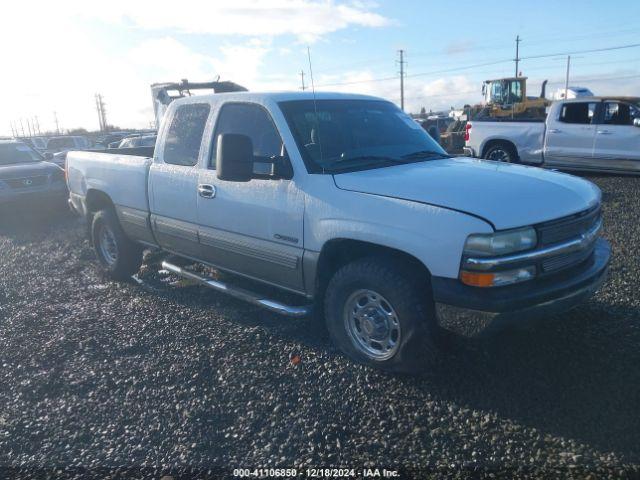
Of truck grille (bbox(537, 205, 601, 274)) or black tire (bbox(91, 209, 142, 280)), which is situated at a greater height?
truck grille (bbox(537, 205, 601, 274))

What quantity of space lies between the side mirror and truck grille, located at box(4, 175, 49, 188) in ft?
28.6

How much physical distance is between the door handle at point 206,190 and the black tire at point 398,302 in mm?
1399

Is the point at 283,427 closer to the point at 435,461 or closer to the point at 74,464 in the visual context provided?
the point at 435,461

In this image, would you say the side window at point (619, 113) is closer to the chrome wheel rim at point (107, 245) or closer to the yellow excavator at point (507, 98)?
the chrome wheel rim at point (107, 245)

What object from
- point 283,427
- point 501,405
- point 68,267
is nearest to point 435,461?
point 501,405

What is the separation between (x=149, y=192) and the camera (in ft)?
17.1

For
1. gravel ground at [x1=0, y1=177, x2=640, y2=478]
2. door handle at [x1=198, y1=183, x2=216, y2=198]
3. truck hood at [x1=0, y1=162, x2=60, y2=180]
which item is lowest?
gravel ground at [x1=0, y1=177, x2=640, y2=478]

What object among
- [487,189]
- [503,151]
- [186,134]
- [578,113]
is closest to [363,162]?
[487,189]

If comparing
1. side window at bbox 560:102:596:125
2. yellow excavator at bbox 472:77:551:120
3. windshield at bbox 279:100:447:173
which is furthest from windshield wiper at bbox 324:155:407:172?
yellow excavator at bbox 472:77:551:120

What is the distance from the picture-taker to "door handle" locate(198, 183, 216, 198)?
442cm

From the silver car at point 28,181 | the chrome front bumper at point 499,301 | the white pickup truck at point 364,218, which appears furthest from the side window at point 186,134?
the silver car at point 28,181

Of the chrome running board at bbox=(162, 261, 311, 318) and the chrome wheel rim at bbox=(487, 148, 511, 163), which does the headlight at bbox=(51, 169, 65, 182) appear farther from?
the chrome wheel rim at bbox=(487, 148, 511, 163)

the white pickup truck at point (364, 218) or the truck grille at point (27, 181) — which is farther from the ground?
the white pickup truck at point (364, 218)

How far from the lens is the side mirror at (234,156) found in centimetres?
366
